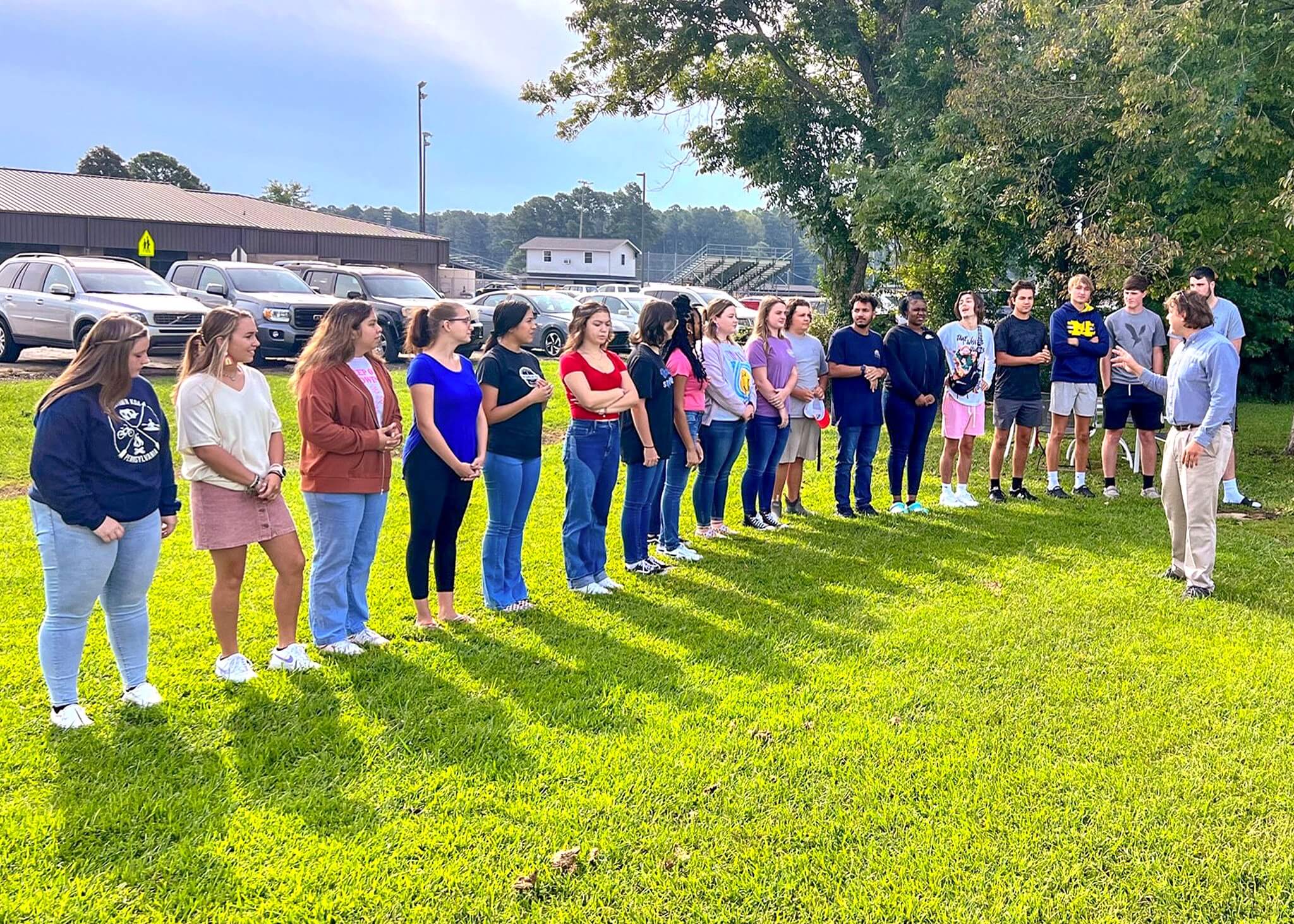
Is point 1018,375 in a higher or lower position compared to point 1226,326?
lower

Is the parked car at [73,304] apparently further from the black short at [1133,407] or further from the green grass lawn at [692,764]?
the black short at [1133,407]

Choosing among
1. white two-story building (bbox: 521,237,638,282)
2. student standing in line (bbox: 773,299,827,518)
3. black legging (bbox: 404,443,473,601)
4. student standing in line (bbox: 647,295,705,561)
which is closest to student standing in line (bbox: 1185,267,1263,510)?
student standing in line (bbox: 773,299,827,518)

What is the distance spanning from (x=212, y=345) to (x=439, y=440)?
1.24 metres

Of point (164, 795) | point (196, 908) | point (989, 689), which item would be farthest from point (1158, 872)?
point (164, 795)

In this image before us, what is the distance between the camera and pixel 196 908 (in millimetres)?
3049

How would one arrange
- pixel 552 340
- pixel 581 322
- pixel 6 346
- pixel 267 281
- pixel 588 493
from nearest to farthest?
pixel 581 322, pixel 588 493, pixel 6 346, pixel 267 281, pixel 552 340

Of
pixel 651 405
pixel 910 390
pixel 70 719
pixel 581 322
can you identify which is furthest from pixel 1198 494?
pixel 70 719

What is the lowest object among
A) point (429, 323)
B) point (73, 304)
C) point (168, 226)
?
point (429, 323)

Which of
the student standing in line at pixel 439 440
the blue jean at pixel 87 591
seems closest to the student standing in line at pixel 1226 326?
the student standing in line at pixel 439 440

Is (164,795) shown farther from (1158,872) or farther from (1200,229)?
(1200,229)

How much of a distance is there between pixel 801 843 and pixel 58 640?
10.4 ft

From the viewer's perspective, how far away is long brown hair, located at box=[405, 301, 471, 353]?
521cm

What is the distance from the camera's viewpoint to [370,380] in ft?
16.6

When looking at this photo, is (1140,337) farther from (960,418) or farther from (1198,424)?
(1198,424)
